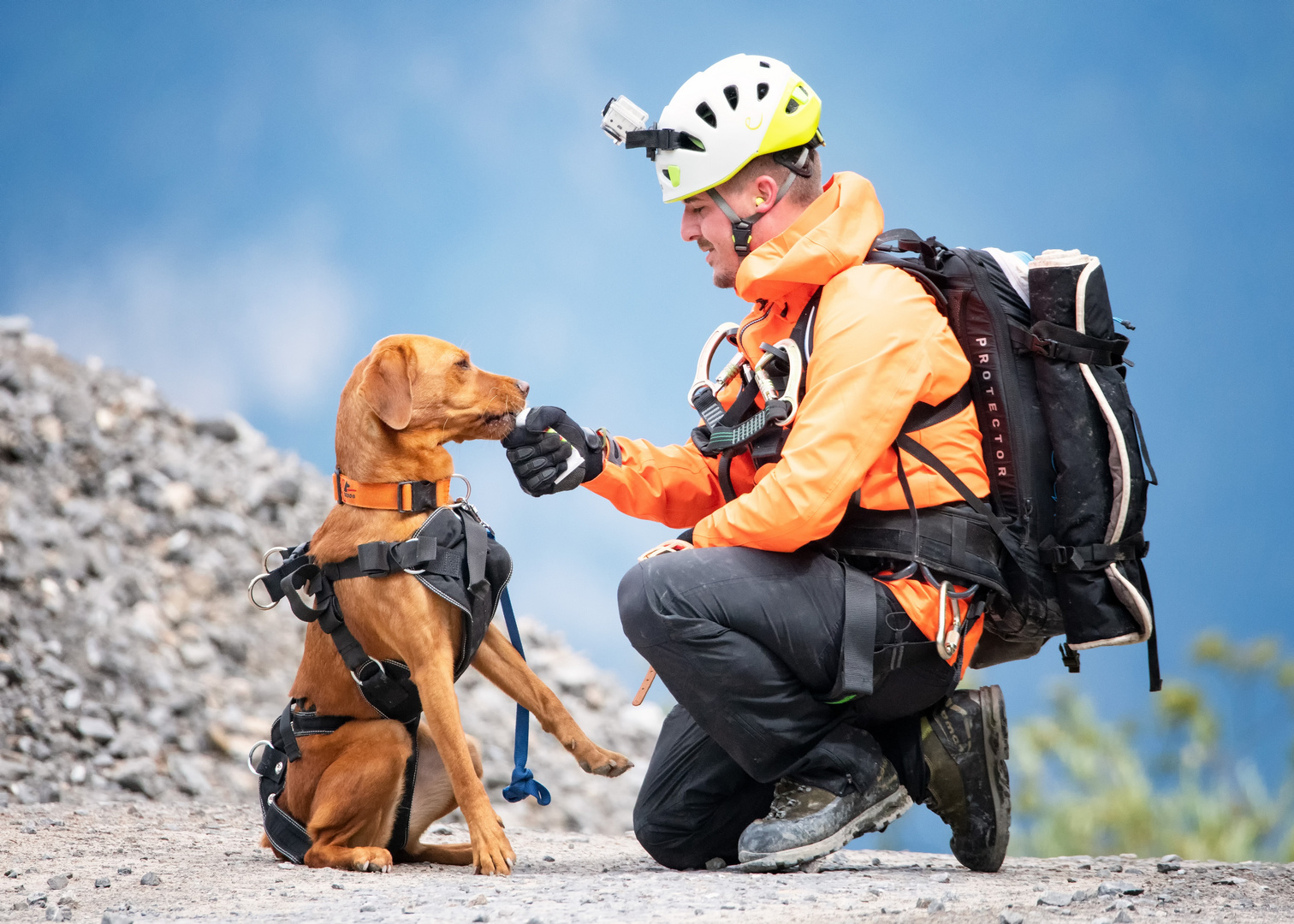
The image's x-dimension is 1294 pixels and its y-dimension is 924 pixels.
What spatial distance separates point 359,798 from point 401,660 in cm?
42

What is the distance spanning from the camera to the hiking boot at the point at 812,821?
3.42 metres

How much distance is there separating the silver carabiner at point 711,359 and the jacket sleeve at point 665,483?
10.8 inches

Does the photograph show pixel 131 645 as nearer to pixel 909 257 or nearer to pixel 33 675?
pixel 33 675

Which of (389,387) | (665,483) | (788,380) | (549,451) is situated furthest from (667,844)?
(389,387)

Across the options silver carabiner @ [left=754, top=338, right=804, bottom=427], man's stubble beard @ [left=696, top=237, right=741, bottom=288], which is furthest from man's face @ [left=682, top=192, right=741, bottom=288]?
silver carabiner @ [left=754, top=338, right=804, bottom=427]

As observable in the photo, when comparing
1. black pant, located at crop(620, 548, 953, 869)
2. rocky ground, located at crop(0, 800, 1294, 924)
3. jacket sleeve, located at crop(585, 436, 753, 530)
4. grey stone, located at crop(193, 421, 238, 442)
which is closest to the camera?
rocky ground, located at crop(0, 800, 1294, 924)

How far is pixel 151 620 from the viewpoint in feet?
25.8

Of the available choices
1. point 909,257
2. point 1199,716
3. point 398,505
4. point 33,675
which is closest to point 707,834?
point 398,505

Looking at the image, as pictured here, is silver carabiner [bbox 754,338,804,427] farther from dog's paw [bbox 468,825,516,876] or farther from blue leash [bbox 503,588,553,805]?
dog's paw [bbox 468,825,516,876]

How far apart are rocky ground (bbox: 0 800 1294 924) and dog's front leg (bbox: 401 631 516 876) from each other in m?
0.09

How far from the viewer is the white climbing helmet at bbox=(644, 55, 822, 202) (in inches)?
Answer: 148

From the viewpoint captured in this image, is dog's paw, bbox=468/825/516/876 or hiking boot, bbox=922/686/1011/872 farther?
hiking boot, bbox=922/686/1011/872

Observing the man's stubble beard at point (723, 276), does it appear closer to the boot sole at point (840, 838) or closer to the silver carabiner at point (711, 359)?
the silver carabiner at point (711, 359)

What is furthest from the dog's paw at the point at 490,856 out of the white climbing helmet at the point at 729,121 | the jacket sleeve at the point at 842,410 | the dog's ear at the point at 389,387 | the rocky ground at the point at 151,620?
the rocky ground at the point at 151,620
